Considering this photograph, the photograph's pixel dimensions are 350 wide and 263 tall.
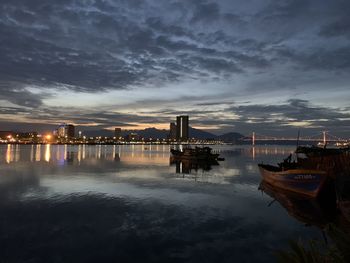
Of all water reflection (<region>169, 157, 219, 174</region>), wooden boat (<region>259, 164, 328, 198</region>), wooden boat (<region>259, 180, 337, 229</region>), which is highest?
wooden boat (<region>259, 164, 328, 198</region>)

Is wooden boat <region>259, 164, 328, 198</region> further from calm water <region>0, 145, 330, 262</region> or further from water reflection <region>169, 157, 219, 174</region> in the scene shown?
water reflection <region>169, 157, 219, 174</region>

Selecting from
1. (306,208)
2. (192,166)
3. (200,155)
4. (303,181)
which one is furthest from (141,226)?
(200,155)

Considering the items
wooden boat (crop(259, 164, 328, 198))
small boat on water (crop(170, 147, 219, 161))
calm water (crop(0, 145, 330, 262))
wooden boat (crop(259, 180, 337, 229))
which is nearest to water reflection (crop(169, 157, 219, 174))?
small boat on water (crop(170, 147, 219, 161))

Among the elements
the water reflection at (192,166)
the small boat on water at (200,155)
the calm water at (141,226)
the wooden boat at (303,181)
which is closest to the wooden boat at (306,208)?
the wooden boat at (303,181)

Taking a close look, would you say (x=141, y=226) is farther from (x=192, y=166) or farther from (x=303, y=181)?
(x=192, y=166)

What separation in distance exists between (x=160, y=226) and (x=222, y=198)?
43.4ft

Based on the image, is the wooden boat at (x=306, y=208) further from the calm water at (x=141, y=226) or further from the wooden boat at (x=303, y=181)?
the calm water at (x=141, y=226)

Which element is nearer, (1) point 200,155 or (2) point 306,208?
(2) point 306,208

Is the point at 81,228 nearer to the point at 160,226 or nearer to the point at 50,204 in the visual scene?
the point at 160,226

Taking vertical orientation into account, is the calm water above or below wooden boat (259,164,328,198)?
below

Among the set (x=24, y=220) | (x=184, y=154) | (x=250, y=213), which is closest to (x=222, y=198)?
(x=250, y=213)

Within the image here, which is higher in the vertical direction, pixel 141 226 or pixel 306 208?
pixel 141 226

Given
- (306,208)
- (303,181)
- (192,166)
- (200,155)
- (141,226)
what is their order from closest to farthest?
1. (141,226)
2. (306,208)
3. (303,181)
4. (192,166)
5. (200,155)

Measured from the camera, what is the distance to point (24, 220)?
890 inches
